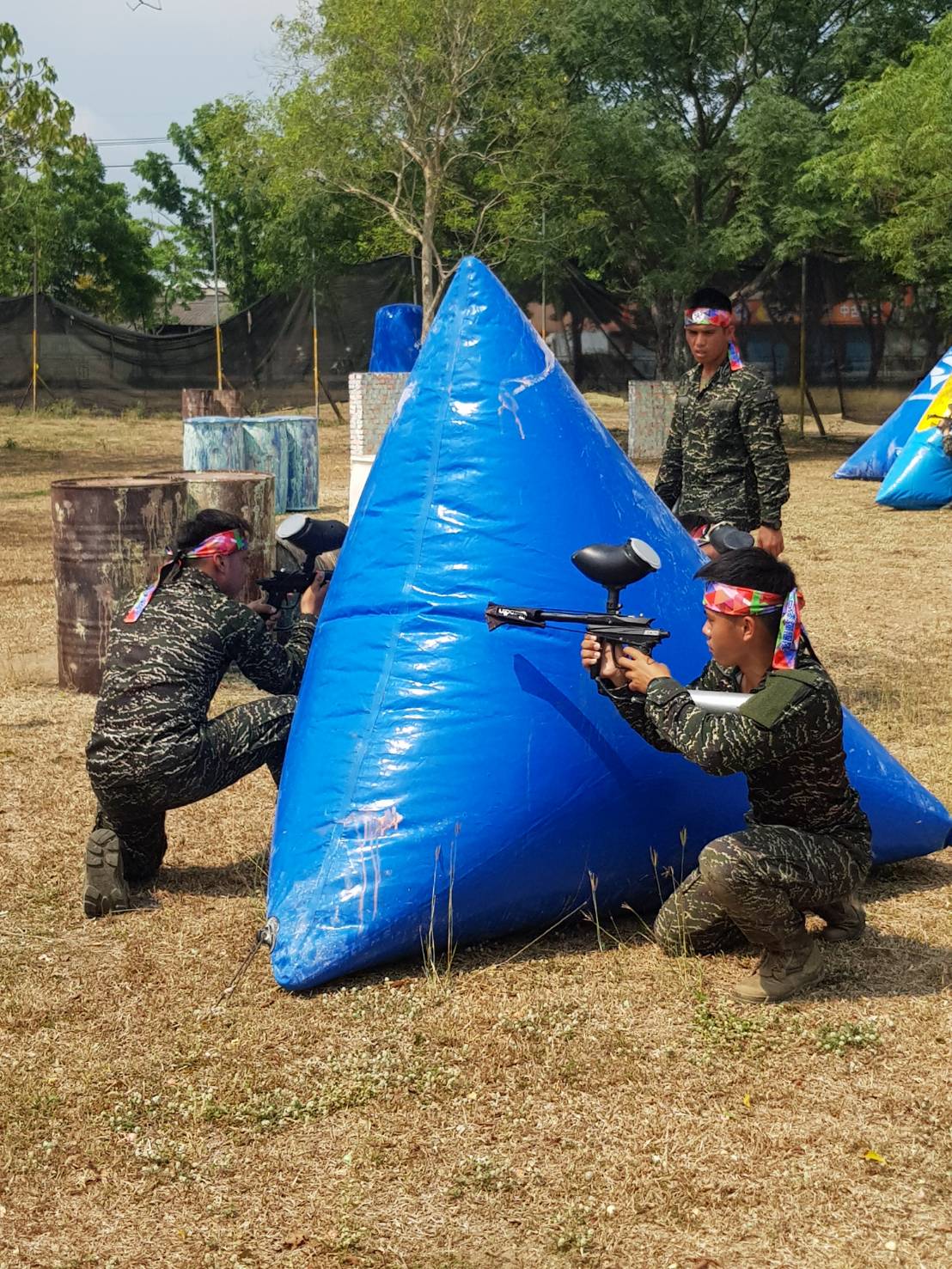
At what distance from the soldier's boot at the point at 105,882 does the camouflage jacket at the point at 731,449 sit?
2509 mm

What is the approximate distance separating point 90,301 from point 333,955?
1650 inches

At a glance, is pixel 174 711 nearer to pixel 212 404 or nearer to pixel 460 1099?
pixel 460 1099

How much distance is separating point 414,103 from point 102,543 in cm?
1800

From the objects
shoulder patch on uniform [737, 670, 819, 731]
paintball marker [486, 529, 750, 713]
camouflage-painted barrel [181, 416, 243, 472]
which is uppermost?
camouflage-painted barrel [181, 416, 243, 472]

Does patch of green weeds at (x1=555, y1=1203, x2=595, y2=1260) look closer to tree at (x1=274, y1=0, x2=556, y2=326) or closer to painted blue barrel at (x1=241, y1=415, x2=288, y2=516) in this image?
painted blue barrel at (x1=241, y1=415, x2=288, y2=516)

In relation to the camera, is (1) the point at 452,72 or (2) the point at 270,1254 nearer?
(2) the point at 270,1254

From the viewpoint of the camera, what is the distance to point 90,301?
140 feet

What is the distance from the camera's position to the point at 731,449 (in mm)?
5645

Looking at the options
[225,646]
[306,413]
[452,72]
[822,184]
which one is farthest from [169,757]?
[306,413]

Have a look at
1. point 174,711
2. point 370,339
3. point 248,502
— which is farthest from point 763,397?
point 370,339

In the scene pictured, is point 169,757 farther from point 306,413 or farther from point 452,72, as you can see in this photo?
point 306,413

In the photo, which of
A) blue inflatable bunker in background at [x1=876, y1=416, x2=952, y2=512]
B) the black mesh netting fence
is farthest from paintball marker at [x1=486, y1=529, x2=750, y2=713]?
the black mesh netting fence

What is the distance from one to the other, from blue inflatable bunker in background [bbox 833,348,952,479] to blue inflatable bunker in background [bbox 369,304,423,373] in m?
5.62

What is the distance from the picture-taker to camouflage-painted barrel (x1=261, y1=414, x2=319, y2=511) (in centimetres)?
1398
